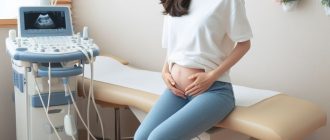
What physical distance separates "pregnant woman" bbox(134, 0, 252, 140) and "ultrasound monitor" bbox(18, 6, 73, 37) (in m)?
0.66

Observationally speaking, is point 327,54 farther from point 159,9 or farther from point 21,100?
point 21,100

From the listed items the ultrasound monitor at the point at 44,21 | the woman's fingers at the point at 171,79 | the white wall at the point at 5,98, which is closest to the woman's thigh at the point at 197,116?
the woman's fingers at the point at 171,79

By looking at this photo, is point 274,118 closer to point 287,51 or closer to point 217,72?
A: point 217,72

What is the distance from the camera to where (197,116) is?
1413mm

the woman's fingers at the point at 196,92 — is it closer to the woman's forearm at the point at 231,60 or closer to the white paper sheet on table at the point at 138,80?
the woman's forearm at the point at 231,60

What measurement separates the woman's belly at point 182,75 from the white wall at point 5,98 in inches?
49.4

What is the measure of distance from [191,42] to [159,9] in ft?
3.54

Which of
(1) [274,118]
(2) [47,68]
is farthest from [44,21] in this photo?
(1) [274,118]

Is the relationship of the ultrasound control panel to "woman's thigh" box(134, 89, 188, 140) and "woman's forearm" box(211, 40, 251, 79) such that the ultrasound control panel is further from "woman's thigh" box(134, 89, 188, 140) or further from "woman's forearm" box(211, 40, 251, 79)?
"woman's forearm" box(211, 40, 251, 79)

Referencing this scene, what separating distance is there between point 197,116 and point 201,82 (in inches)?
5.4

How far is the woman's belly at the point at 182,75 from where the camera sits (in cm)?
154

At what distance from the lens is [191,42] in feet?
5.02

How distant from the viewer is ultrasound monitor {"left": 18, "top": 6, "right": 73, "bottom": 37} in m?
1.94

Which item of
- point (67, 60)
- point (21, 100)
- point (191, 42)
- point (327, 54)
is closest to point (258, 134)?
point (191, 42)
